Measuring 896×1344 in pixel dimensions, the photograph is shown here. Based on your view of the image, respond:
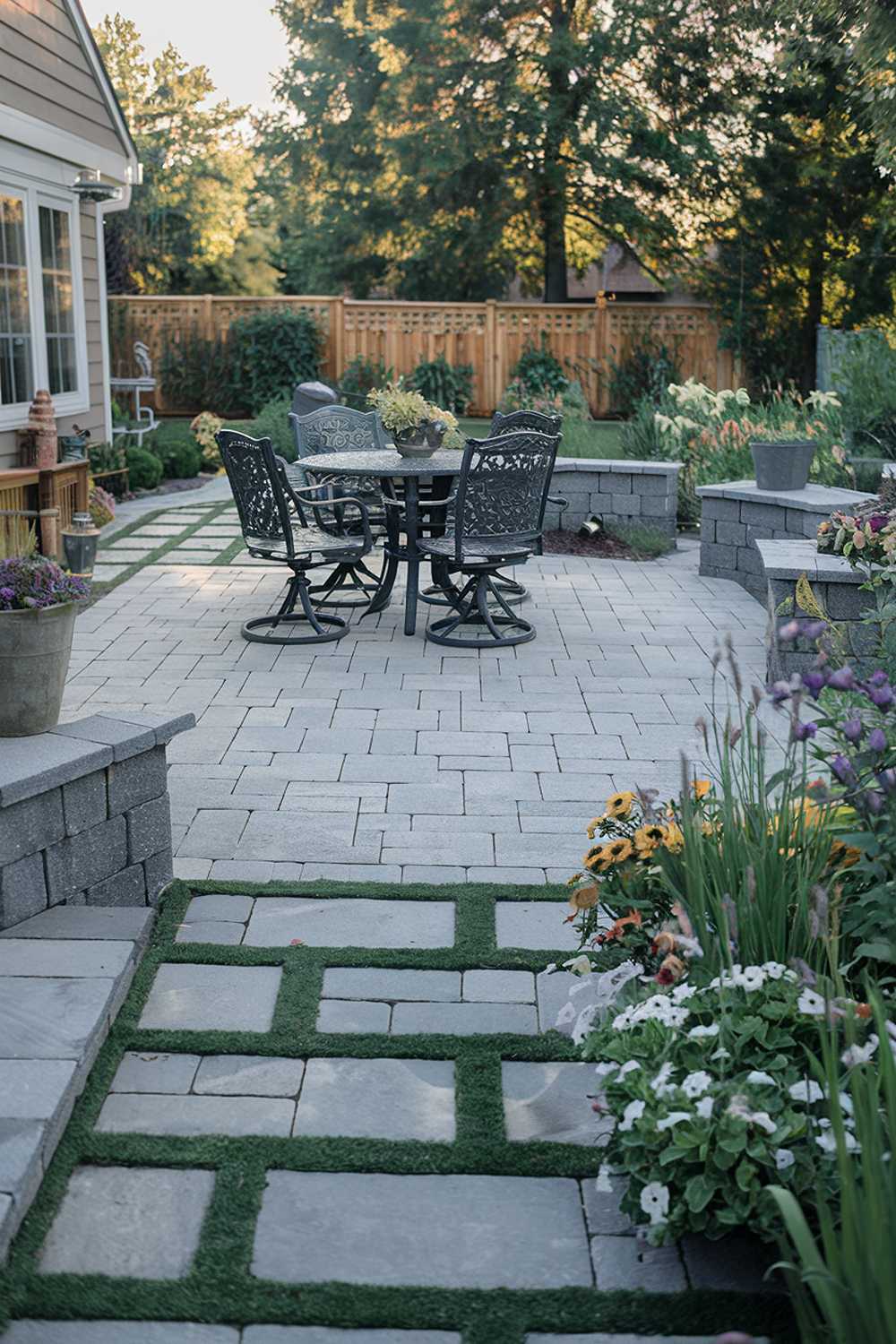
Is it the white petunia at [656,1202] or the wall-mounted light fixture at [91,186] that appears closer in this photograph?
the white petunia at [656,1202]

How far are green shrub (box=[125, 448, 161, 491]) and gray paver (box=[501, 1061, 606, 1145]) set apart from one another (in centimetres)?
1011

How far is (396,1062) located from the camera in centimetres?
294

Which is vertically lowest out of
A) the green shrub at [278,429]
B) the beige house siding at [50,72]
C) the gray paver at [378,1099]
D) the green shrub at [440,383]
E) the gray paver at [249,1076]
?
the gray paver at [378,1099]

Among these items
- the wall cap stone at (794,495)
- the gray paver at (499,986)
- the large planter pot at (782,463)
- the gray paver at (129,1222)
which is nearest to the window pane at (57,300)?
the wall cap stone at (794,495)

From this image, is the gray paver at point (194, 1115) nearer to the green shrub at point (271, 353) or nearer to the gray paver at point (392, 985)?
the gray paver at point (392, 985)

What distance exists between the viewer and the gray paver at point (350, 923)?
11.5 ft

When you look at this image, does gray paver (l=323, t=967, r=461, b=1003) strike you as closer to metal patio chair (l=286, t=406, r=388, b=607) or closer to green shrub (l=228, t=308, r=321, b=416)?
metal patio chair (l=286, t=406, r=388, b=607)

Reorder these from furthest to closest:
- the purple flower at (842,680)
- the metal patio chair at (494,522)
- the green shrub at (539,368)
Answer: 1. the green shrub at (539,368)
2. the metal patio chair at (494,522)
3. the purple flower at (842,680)

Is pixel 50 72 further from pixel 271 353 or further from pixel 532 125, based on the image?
pixel 532 125

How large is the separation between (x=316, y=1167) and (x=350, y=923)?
1.09 metres

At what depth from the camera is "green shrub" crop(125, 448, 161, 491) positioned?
12.3m

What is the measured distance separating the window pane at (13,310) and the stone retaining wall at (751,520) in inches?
177

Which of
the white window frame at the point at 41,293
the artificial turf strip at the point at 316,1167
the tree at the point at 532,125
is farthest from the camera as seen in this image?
the tree at the point at 532,125

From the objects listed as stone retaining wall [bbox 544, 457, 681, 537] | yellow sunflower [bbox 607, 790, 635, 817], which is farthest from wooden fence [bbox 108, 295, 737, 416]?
yellow sunflower [bbox 607, 790, 635, 817]
